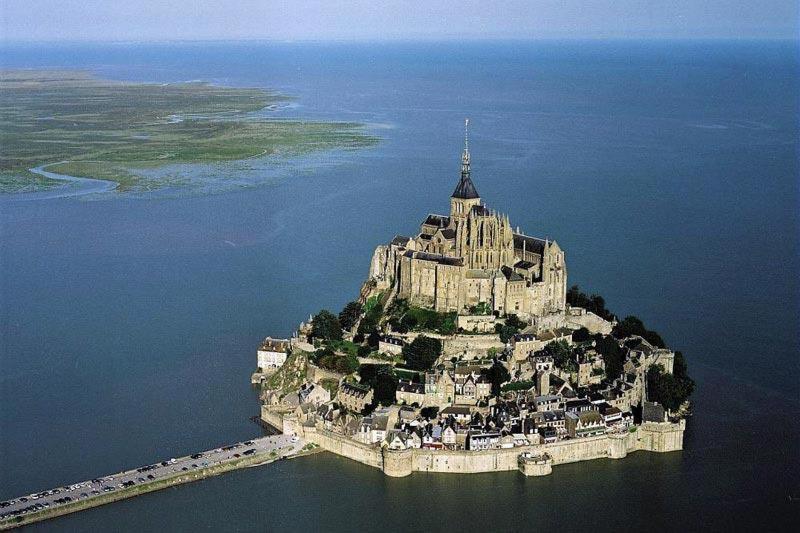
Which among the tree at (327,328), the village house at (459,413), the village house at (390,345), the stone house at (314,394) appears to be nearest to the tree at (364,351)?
the village house at (390,345)

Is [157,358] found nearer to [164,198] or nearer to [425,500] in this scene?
[425,500]

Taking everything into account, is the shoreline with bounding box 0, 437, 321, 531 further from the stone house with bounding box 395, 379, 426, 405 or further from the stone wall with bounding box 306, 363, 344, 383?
the stone wall with bounding box 306, 363, 344, 383

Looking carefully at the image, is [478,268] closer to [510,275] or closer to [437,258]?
[510,275]

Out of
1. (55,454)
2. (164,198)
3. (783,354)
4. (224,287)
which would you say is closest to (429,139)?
(164,198)

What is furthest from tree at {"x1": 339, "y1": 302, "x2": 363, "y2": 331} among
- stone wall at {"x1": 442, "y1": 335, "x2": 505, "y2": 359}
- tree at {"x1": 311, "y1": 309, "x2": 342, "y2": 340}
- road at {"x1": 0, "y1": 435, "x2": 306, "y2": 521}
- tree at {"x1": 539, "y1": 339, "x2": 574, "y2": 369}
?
tree at {"x1": 539, "y1": 339, "x2": 574, "y2": 369}

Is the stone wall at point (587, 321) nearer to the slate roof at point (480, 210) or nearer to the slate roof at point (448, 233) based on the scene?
the slate roof at point (480, 210)

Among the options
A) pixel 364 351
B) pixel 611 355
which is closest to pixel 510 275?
pixel 611 355
